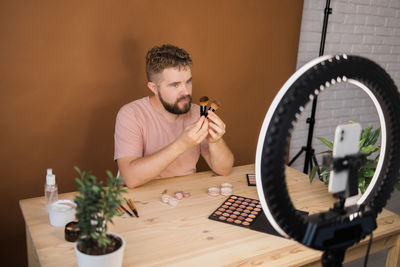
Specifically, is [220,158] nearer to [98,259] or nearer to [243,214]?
[243,214]

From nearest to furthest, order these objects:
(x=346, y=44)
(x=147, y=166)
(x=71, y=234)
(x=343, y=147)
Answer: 1. (x=343, y=147)
2. (x=71, y=234)
3. (x=147, y=166)
4. (x=346, y=44)

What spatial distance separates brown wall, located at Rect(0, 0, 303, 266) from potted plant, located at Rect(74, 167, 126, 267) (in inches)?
44.2

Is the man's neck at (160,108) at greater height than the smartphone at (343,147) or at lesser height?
lesser

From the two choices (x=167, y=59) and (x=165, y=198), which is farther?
(x=167, y=59)

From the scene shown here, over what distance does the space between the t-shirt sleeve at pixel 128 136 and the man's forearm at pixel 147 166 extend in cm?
8

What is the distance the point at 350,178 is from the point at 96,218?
0.50m

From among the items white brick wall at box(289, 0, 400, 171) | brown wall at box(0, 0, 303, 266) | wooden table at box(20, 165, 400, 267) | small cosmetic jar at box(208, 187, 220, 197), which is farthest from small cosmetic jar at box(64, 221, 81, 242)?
white brick wall at box(289, 0, 400, 171)

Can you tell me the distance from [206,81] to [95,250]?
1570 mm

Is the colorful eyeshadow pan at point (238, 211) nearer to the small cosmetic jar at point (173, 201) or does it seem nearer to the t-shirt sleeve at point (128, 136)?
the small cosmetic jar at point (173, 201)

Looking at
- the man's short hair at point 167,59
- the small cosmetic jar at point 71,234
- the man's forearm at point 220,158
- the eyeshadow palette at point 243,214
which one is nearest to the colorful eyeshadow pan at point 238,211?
the eyeshadow palette at point 243,214

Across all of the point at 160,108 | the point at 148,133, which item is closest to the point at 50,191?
the point at 148,133

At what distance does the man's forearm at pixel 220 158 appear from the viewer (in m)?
1.55

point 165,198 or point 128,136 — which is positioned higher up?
point 128,136

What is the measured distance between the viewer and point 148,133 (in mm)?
1692
